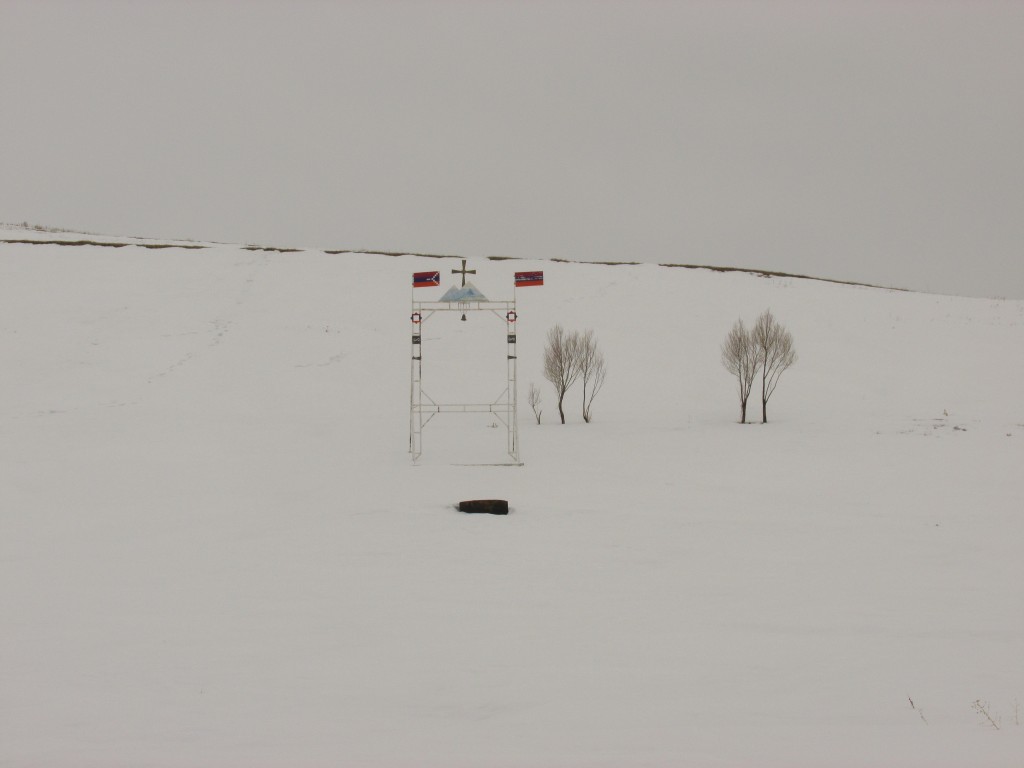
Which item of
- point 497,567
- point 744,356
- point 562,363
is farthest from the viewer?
point 562,363

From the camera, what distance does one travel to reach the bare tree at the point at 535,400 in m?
25.3

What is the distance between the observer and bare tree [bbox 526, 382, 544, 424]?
994 inches

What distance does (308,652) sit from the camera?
23.3 ft

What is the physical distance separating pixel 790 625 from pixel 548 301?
29.7 metres

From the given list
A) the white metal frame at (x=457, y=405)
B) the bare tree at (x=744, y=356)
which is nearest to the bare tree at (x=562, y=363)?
the white metal frame at (x=457, y=405)

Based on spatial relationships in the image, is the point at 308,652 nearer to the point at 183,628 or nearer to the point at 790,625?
the point at 183,628

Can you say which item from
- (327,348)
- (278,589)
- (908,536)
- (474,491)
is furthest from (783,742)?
(327,348)

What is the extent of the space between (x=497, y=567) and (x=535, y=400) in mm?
15845

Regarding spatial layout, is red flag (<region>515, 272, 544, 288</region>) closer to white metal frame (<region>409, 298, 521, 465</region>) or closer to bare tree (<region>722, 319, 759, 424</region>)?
white metal frame (<region>409, 298, 521, 465</region>)

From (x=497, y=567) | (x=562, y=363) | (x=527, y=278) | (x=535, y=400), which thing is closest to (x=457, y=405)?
(x=535, y=400)

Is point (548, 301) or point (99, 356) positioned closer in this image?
point (99, 356)

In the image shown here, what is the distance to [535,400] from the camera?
84.6 feet

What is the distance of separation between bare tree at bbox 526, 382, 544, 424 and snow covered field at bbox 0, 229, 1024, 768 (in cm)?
71

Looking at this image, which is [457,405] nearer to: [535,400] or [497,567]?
[535,400]
